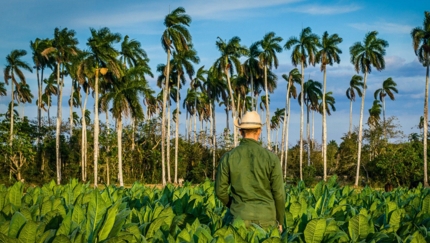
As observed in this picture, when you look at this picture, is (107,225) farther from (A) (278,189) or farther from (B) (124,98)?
(B) (124,98)

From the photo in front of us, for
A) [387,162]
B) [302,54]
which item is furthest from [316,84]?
[387,162]

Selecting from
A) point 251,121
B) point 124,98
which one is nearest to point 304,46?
point 124,98

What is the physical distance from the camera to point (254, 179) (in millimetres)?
4895

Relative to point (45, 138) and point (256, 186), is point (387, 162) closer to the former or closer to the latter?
point (45, 138)

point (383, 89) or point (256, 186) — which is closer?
point (256, 186)

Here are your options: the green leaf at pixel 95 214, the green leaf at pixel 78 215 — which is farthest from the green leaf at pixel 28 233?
the green leaf at pixel 78 215

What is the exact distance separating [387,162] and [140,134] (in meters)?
24.5

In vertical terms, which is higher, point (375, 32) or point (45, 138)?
point (375, 32)

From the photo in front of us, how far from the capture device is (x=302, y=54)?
58.3 meters

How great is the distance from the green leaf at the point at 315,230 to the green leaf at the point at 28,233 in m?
1.95

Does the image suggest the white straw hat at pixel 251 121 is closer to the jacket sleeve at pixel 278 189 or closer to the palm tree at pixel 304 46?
the jacket sleeve at pixel 278 189

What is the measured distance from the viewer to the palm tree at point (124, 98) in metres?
43.0

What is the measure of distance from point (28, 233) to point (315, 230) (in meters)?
2.05

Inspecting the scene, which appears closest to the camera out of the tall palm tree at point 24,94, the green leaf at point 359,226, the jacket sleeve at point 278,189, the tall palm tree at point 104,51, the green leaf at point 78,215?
the green leaf at point 78,215
